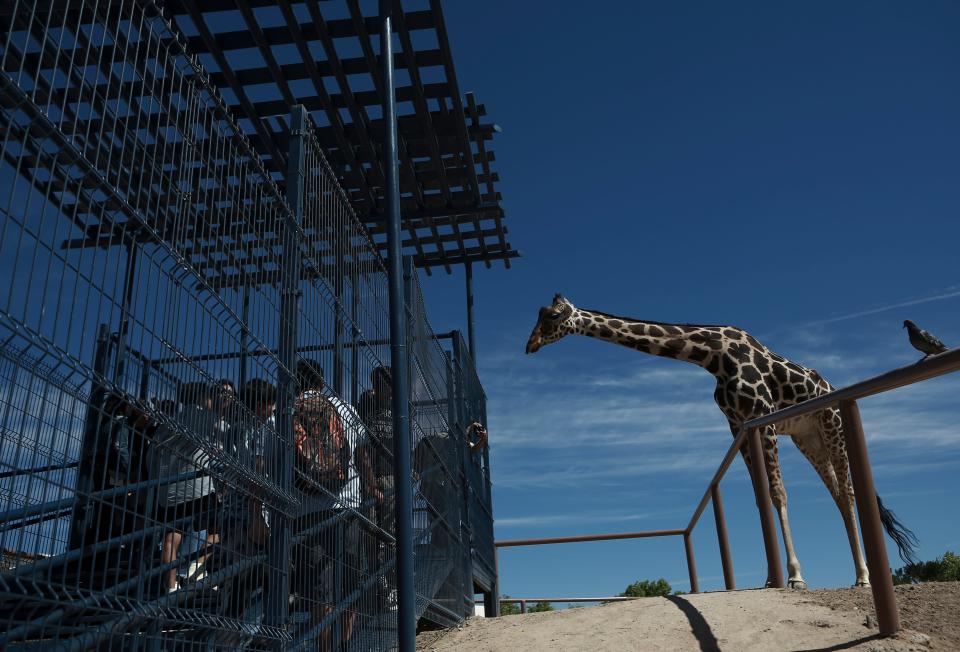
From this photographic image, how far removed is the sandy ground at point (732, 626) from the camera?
16.8ft

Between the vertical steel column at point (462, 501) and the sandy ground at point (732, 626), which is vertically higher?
the vertical steel column at point (462, 501)

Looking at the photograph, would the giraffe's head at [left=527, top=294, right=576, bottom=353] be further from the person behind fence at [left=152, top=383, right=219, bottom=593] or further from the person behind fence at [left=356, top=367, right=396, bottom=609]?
the person behind fence at [left=152, top=383, right=219, bottom=593]

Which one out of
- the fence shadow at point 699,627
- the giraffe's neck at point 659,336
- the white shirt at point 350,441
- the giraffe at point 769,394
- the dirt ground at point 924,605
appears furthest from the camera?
the giraffe's neck at point 659,336

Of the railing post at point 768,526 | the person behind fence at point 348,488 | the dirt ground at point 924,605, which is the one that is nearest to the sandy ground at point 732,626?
the dirt ground at point 924,605

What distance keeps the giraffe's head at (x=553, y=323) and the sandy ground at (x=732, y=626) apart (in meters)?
5.00

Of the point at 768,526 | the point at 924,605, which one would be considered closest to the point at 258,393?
the point at 924,605

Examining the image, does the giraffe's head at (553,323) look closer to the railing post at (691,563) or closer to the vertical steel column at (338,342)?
the railing post at (691,563)

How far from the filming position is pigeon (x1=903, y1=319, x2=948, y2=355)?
4.78 meters

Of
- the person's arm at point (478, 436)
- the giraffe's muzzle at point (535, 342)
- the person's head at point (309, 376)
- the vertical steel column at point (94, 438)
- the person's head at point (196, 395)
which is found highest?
the giraffe's muzzle at point (535, 342)

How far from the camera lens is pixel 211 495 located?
3578mm

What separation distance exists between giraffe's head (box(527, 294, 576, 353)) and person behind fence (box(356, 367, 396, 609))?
17.8 ft

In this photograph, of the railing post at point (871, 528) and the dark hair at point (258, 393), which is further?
the railing post at point (871, 528)

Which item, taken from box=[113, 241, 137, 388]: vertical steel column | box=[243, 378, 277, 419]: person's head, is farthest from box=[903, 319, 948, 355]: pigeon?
box=[113, 241, 137, 388]: vertical steel column

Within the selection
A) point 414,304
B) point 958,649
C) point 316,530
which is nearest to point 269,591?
point 316,530
